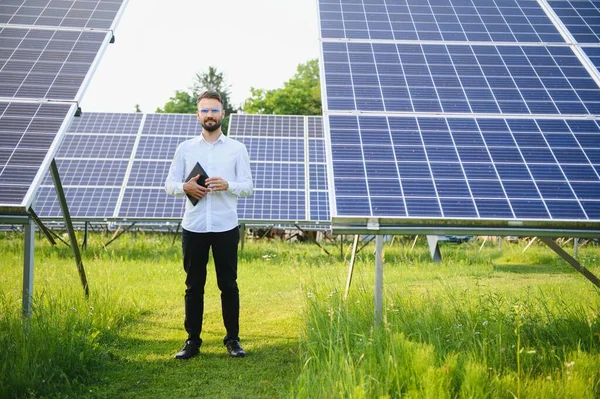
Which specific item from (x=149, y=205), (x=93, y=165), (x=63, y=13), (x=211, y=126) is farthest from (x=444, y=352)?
Result: (x=93, y=165)

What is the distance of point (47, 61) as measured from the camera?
800cm

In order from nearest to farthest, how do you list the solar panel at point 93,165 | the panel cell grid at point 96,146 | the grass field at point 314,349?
the grass field at point 314,349, the solar panel at point 93,165, the panel cell grid at point 96,146

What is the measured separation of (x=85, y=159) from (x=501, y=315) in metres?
14.7

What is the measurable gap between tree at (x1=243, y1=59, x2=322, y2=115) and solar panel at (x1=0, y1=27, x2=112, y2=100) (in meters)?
53.5

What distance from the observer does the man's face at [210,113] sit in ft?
21.6

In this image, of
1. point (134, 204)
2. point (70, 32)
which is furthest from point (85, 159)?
point (70, 32)

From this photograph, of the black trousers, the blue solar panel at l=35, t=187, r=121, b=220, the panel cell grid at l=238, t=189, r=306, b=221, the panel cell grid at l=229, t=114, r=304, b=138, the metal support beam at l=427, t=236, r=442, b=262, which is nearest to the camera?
the black trousers

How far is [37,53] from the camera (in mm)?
8227

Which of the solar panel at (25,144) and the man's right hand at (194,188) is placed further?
the man's right hand at (194,188)

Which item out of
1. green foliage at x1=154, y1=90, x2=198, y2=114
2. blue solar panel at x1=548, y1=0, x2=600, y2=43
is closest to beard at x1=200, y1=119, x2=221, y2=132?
blue solar panel at x1=548, y1=0, x2=600, y2=43

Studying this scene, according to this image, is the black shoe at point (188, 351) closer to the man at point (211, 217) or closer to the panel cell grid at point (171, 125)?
the man at point (211, 217)

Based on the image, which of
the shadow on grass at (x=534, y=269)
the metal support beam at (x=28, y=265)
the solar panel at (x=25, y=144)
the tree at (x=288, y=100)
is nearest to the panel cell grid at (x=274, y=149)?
the shadow on grass at (x=534, y=269)

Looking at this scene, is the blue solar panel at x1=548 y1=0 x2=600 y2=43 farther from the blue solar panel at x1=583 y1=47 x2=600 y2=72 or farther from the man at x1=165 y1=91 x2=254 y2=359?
the man at x1=165 y1=91 x2=254 y2=359

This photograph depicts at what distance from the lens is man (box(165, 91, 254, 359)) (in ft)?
21.6
